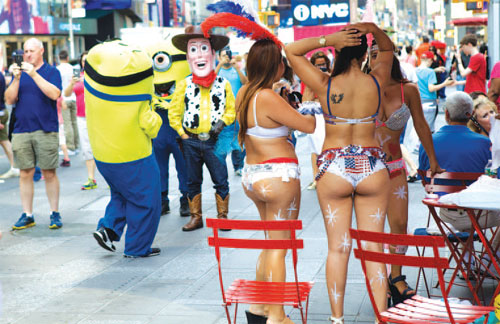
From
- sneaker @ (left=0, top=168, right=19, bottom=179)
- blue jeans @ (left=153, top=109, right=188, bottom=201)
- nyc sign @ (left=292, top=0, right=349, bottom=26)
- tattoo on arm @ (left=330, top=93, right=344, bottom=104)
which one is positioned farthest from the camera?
nyc sign @ (left=292, top=0, right=349, bottom=26)

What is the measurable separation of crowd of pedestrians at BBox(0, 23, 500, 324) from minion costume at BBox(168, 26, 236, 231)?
0.04 ft

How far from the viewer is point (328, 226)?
4.50 m

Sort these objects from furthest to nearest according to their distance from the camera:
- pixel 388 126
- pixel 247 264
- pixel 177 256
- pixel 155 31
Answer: pixel 155 31, pixel 177 256, pixel 247 264, pixel 388 126

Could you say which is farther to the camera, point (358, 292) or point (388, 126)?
point (358, 292)

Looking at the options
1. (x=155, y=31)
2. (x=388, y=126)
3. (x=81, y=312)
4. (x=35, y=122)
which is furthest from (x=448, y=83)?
(x=81, y=312)

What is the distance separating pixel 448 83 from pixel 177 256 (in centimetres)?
824

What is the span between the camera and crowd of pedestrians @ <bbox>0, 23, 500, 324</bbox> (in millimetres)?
4461

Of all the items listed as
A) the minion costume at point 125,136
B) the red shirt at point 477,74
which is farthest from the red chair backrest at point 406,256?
the red shirt at point 477,74

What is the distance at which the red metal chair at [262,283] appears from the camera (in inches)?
150

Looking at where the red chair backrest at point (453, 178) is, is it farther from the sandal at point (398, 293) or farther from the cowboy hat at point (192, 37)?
the cowboy hat at point (192, 37)

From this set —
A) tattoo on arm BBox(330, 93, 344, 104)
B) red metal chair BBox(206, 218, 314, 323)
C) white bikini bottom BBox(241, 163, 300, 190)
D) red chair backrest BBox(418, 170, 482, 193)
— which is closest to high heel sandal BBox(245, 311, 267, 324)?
red metal chair BBox(206, 218, 314, 323)

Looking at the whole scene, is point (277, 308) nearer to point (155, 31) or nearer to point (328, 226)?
point (328, 226)

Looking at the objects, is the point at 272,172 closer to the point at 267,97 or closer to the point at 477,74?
the point at 267,97

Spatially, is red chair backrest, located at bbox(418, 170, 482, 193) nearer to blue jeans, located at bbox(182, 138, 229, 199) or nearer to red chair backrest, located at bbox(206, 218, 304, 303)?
red chair backrest, located at bbox(206, 218, 304, 303)
